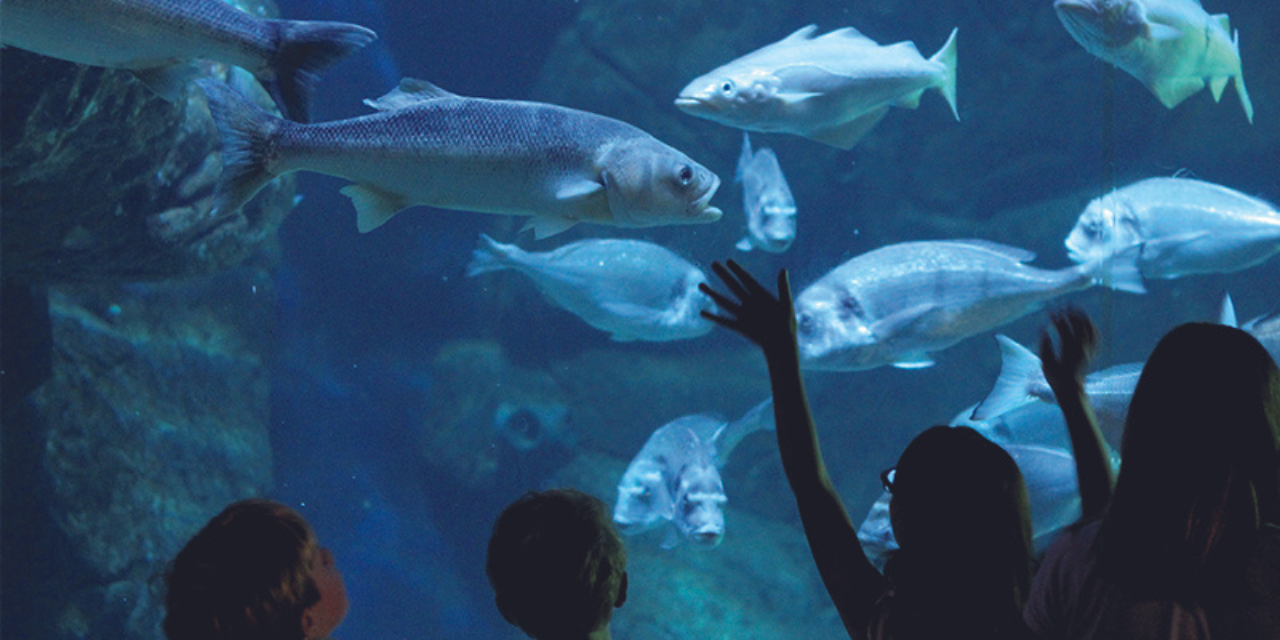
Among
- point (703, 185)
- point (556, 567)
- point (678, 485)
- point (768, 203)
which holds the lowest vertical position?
point (678, 485)

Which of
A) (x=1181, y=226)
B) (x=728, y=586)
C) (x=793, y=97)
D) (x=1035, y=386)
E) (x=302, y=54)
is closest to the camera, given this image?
(x=302, y=54)

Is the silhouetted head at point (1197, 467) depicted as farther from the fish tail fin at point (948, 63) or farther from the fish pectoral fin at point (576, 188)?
the fish tail fin at point (948, 63)

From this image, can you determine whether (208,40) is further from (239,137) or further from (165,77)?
(239,137)

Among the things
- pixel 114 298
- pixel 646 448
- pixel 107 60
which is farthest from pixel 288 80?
pixel 114 298

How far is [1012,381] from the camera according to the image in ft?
11.1

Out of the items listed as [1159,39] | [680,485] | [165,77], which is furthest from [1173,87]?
[165,77]

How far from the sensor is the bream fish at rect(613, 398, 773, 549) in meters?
4.04

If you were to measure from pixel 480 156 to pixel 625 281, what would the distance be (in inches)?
112

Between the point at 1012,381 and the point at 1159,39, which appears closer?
the point at 1012,381

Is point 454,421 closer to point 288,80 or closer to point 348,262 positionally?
point 348,262

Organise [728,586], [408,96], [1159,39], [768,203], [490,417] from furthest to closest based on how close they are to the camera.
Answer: [490,417]
[728,586]
[768,203]
[1159,39]
[408,96]

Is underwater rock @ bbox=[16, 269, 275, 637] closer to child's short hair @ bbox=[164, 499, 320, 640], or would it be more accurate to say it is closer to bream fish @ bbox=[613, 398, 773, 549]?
bream fish @ bbox=[613, 398, 773, 549]

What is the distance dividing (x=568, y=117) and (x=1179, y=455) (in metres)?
1.60

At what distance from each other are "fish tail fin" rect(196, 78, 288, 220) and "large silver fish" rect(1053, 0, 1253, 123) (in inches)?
131
